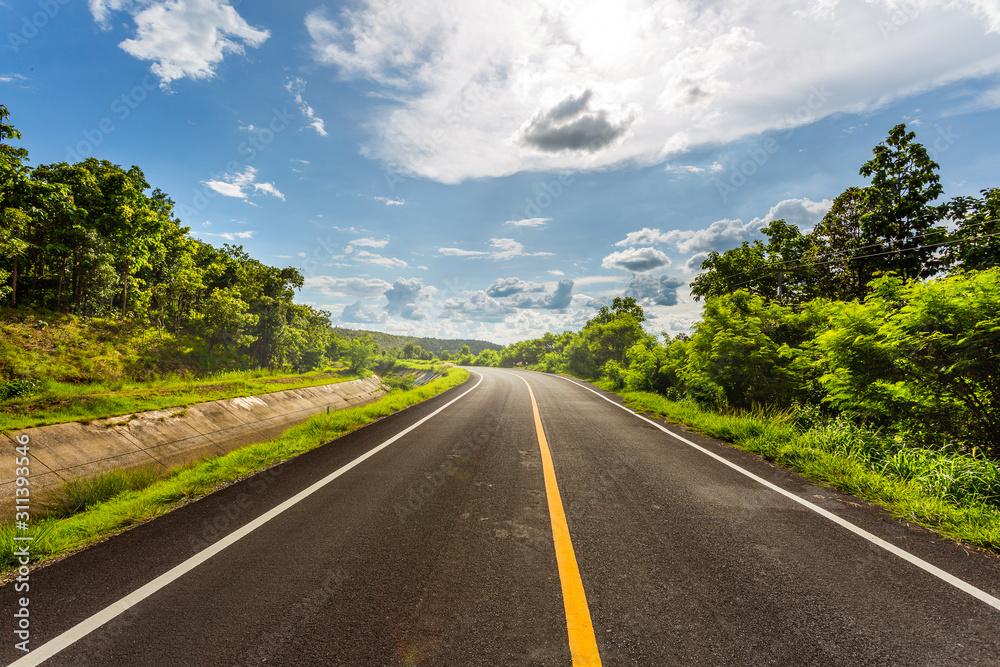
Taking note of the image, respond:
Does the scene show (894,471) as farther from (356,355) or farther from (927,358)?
A: (356,355)

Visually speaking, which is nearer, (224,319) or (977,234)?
(977,234)

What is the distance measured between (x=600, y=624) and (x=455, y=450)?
15.8 feet

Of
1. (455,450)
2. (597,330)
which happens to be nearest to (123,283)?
(455,450)

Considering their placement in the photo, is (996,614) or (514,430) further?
(514,430)

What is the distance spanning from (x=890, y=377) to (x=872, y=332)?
79 cm

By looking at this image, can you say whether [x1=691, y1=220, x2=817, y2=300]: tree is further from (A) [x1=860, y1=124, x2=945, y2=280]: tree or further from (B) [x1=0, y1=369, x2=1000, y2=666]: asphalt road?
(B) [x1=0, y1=369, x2=1000, y2=666]: asphalt road

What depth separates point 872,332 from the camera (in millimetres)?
6418

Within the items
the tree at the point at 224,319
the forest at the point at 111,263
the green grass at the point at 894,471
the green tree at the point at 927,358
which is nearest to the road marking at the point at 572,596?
the green grass at the point at 894,471

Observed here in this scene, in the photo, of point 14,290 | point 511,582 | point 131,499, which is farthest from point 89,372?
point 511,582

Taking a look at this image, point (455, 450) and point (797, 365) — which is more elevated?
point (797, 365)

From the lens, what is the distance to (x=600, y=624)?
224 cm

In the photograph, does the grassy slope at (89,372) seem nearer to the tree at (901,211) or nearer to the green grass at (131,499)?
the green grass at (131,499)

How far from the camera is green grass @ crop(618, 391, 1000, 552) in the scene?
3.76 meters

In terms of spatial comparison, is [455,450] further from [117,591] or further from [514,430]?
[117,591]
